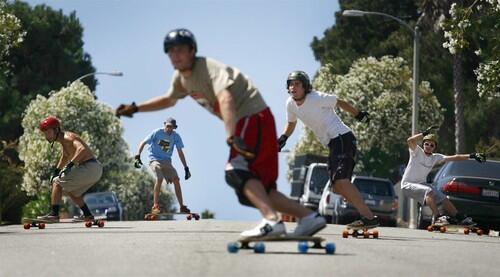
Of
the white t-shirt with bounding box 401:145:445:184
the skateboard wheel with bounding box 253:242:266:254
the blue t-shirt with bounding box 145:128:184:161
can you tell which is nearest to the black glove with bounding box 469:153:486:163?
the white t-shirt with bounding box 401:145:445:184

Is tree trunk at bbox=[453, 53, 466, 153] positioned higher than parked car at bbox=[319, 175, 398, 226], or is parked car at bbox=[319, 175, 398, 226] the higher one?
tree trunk at bbox=[453, 53, 466, 153]

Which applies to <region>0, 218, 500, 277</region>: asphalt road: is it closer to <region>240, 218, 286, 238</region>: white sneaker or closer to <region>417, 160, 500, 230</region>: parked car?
<region>240, 218, 286, 238</region>: white sneaker

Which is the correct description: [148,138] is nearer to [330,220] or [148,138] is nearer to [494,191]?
[494,191]

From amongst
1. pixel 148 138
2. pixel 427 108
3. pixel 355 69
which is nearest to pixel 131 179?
pixel 355 69

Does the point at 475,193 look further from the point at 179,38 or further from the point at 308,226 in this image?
the point at 179,38

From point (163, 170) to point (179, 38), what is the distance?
1253cm

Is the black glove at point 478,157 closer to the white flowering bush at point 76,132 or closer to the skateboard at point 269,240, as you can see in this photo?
the skateboard at point 269,240

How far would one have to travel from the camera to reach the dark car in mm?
39616

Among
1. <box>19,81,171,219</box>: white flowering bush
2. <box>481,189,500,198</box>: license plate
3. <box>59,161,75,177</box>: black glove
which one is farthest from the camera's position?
<box>19,81,171,219</box>: white flowering bush

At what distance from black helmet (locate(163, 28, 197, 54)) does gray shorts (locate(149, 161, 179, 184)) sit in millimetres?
12306

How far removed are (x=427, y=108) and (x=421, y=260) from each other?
46.1 m

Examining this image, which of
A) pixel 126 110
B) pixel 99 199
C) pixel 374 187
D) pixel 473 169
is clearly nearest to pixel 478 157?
pixel 473 169

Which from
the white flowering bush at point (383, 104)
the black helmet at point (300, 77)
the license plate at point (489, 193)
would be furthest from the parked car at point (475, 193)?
the white flowering bush at point (383, 104)

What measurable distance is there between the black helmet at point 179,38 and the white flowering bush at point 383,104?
45827 millimetres
